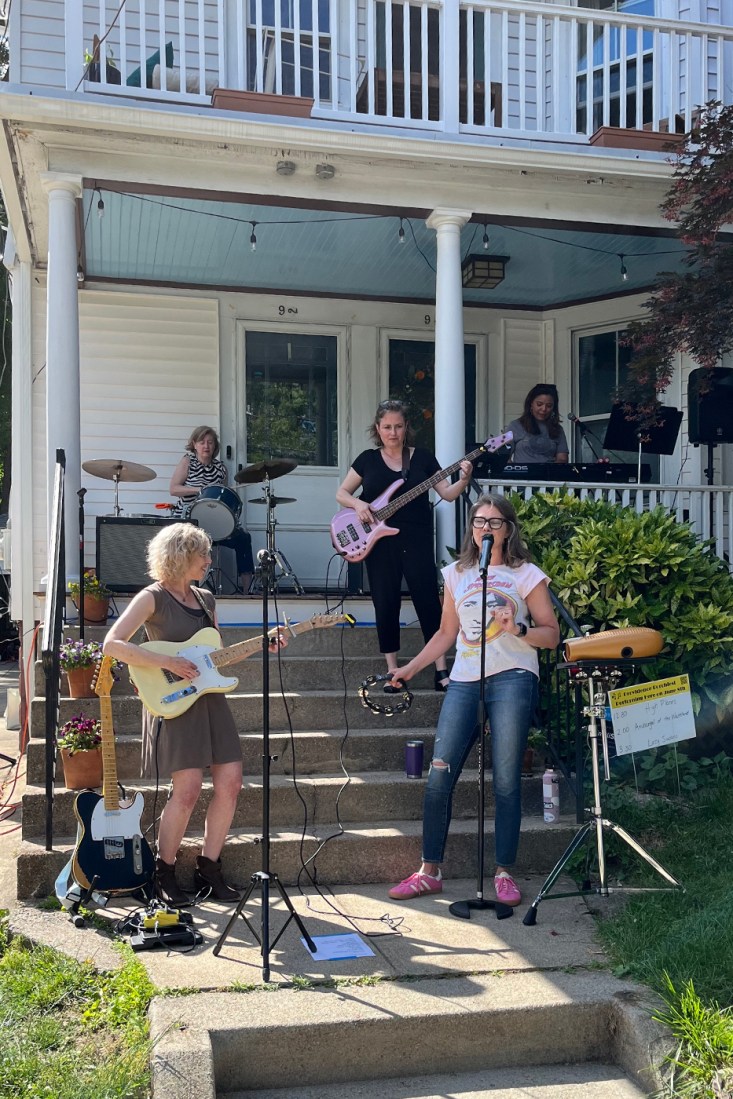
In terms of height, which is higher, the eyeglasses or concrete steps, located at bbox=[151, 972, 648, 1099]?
the eyeglasses

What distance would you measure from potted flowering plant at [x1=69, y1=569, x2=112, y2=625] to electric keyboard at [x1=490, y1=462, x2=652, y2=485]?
2.73m

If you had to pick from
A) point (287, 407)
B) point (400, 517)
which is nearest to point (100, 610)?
point (400, 517)

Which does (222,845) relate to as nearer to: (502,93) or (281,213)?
(281,213)

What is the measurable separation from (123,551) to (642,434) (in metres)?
3.92

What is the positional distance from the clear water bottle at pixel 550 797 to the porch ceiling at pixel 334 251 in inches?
161

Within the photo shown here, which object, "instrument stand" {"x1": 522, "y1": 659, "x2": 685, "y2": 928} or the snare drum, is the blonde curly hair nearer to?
"instrument stand" {"x1": 522, "y1": 659, "x2": 685, "y2": 928}

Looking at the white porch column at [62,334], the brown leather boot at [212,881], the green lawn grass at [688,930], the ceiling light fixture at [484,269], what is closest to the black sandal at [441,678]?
the green lawn grass at [688,930]

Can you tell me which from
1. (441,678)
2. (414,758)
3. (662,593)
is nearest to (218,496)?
(441,678)

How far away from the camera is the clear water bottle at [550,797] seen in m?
5.06

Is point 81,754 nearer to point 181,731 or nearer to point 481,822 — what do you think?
point 181,731

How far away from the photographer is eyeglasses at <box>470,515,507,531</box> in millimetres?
4566

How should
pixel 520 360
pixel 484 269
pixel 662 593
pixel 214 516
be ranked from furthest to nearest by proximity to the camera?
1. pixel 520 360
2. pixel 484 269
3. pixel 214 516
4. pixel 662 593

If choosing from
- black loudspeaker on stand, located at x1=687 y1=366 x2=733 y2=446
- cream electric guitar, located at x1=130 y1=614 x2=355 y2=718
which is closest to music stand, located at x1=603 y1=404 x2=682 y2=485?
black loudspeaker on stand, located at x1=687 y1=366 x2=733 y2=446

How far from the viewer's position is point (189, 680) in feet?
14.0
